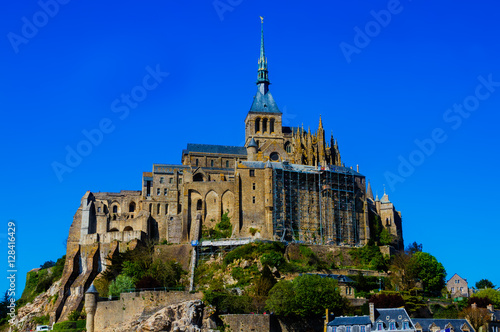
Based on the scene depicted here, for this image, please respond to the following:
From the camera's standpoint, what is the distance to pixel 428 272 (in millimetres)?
79125

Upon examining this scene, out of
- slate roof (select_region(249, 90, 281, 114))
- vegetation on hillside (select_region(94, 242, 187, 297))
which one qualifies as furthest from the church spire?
vegetation on hillside (select_region(94, 242, 187, 297))

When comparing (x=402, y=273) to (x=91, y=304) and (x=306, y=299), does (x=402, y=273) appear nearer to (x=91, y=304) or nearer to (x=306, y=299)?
(x=306, y=299)

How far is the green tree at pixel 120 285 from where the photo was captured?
71.6m

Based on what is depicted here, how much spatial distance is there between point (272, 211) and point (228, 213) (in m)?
5.91

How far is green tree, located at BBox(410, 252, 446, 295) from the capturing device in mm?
78750

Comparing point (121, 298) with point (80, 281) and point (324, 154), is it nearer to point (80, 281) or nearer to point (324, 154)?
point (80, 281)

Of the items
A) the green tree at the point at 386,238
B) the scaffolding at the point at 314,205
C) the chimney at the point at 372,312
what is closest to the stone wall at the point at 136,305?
the chimney at the point at 372,312

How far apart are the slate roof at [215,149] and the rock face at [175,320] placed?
125 ft

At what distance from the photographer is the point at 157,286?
69.4 metres

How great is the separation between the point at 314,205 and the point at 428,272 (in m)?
15.2

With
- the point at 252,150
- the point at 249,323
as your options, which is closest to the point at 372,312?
the point at 249,323

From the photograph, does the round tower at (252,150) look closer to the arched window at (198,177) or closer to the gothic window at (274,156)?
the gothic window at (274,156)

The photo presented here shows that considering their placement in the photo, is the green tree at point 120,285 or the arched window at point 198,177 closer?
the green tree at point 120,285

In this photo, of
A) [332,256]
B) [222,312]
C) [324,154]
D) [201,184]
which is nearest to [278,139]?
[324,154]
